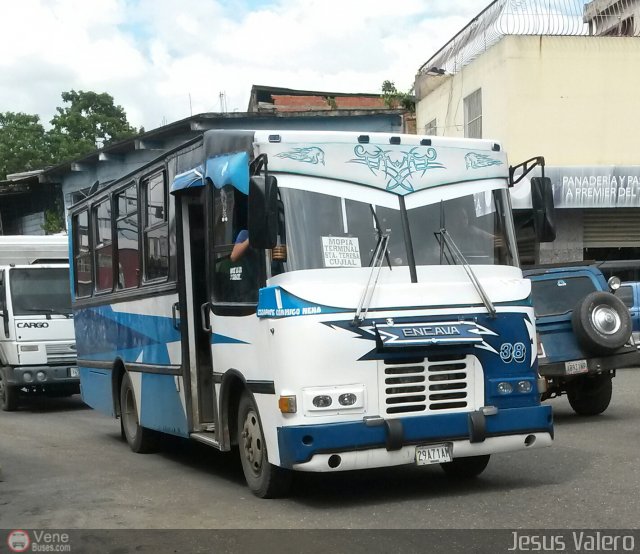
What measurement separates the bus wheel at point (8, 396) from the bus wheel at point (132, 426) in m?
5.14

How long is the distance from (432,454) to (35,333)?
34.2ft

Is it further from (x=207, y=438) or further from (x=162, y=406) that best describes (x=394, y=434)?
(x=162, y=406)

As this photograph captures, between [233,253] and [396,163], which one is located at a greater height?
[396,163]

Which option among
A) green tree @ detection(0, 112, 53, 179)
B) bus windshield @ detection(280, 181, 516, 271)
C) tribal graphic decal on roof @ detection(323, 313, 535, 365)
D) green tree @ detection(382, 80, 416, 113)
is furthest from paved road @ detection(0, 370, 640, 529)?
green tree @ detection(0, 112, 53, 179)

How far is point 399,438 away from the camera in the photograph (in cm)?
773

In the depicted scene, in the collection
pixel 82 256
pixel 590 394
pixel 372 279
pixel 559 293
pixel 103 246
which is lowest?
pixel 590 394

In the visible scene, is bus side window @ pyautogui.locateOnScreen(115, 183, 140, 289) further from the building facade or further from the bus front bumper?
the building facade

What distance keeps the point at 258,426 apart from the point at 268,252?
1386 millimetres

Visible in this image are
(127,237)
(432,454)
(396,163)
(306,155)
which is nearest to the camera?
(432,454)

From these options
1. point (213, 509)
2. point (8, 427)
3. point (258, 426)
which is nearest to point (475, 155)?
point (258, 426)

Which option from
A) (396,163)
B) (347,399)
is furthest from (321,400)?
(396,163)

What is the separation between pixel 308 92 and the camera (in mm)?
37875

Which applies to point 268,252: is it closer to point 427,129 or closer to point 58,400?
point 58,400

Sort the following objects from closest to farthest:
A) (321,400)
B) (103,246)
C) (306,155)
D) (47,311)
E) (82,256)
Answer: (321,400), (306,155), (103,246), (82,256), (47,311)
